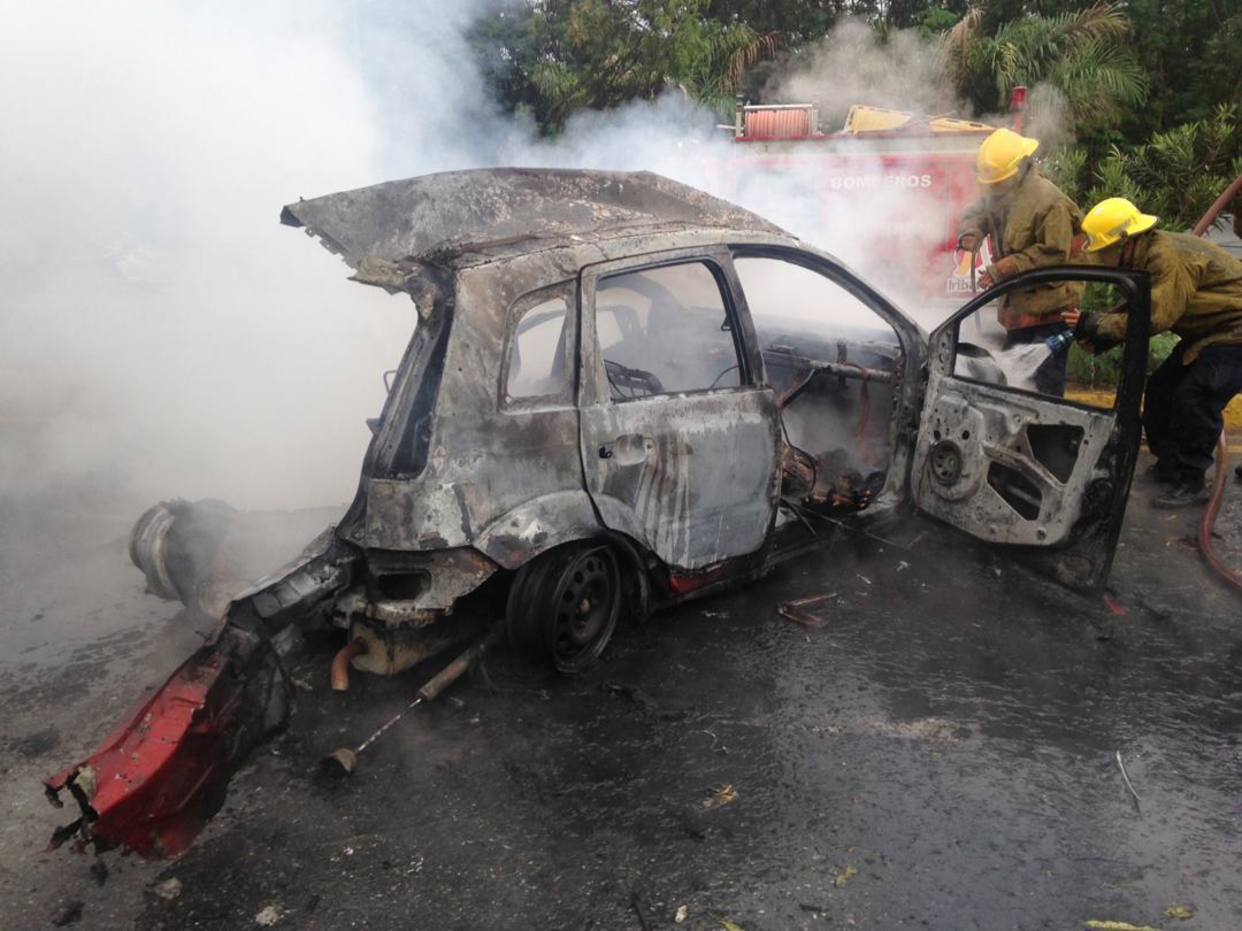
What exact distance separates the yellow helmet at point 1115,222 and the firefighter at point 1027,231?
65cm

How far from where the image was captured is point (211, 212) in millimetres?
7230

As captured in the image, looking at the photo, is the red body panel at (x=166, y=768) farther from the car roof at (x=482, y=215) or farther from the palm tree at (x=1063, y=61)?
the palm tree at (x=1063, y=61)

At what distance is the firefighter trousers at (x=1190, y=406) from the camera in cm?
514

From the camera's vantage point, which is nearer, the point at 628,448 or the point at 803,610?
the point at 628,448

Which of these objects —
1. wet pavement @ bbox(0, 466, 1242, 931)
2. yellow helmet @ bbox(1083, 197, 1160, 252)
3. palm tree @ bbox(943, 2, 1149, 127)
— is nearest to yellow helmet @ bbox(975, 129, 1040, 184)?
yellow helmet @ bbox(1083, 197, 1160, 252)

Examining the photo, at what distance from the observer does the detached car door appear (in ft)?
12.5

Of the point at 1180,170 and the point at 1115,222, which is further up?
the point at 1115,222

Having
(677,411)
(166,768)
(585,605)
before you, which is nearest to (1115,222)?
(677,411)

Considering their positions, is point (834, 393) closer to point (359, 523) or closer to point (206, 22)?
point (359, 523)

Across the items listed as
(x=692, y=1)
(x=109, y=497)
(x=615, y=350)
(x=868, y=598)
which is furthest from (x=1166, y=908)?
(x=692, y=1)

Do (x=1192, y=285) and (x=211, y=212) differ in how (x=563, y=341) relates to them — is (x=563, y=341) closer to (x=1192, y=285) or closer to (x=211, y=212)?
(x=1192, y=285)

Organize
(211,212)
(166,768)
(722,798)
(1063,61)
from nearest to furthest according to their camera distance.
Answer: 1. (166,768)
2. (722,798)
3. (211,212)
4. (1063,61)

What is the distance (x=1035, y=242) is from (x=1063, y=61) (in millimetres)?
7665

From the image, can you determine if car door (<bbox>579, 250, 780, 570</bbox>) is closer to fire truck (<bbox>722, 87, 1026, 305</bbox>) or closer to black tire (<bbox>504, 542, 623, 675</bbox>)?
black tire (<bbox>504, 542, 623, 675</bbox>)
